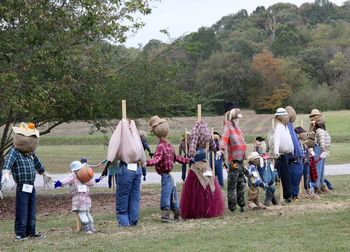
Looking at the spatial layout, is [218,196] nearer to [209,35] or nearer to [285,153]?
[285,153]

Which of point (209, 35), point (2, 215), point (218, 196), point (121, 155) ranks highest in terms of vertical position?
point (209, 35)

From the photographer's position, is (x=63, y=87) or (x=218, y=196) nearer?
(x=218, y=196)

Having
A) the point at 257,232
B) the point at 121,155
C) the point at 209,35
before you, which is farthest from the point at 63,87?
the point at 209,35

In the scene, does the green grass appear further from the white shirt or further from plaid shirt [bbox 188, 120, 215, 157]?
plaid shirt [bbox 188, 120, 215, 157]

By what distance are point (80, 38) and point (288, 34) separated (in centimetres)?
8293

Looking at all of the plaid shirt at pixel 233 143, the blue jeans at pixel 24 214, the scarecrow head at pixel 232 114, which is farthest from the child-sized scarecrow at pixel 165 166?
the blue jeans at pixel 24 214

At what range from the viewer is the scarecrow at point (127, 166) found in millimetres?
10805

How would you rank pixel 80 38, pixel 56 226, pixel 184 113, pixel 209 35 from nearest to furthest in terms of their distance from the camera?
pixel 56 226 < pixel 80 38 < pixel 184 113 < pixel 209 35

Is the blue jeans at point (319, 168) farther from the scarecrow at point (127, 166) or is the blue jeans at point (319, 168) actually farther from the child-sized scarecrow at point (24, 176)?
the child-sized scarecrow at point (24, 176)

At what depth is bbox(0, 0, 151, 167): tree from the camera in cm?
1409

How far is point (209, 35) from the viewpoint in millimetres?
92062

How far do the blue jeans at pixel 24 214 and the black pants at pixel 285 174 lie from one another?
5.56 meters

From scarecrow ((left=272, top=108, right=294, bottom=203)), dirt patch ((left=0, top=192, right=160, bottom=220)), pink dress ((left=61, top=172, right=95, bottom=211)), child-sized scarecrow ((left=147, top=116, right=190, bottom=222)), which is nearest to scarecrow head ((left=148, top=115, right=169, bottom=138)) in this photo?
child-sized scarecrow ((left=147, top=116, right=190, bottom=222))

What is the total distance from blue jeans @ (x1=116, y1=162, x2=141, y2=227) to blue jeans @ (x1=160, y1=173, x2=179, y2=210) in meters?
0.57
